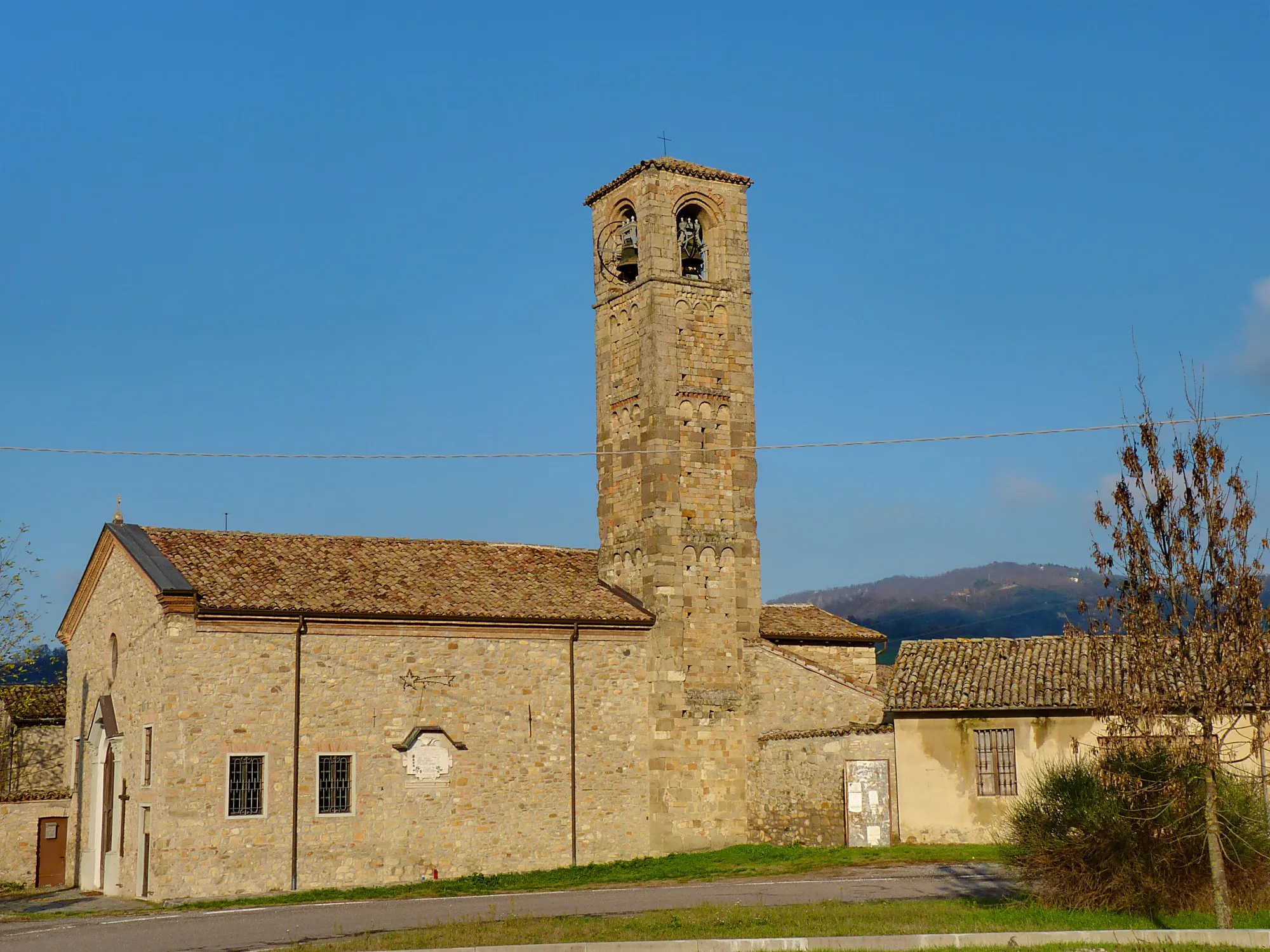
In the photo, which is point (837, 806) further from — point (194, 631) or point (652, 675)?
point (194, 631)

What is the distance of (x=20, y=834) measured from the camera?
1218 inches

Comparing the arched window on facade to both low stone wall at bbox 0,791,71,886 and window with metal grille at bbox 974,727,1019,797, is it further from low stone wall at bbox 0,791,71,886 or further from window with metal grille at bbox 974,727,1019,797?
low stone wall at bbox 0,791,71,886

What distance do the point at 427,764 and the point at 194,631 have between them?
544 centimetres

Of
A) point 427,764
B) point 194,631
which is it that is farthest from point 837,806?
point 194,631

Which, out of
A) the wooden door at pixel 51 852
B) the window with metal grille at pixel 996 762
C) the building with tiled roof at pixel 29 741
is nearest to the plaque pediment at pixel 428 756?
the wooden door at pixel 51 852

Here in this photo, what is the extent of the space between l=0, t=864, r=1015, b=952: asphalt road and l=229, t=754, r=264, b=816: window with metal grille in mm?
2580

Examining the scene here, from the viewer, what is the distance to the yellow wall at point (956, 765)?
27.8 metres

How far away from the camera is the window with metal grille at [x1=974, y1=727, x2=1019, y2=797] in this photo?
28141 millimetres

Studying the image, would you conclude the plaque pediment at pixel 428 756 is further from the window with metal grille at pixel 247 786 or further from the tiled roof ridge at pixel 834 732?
the tiled roof ridge at pixel 834 732

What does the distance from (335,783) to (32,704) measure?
52.3 ft

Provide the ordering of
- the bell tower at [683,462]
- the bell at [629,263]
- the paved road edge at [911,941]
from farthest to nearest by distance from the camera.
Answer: the bell at [629,263]
the bell tower at [683,462]
the paved road edge at [911,941]

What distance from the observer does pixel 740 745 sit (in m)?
31.0

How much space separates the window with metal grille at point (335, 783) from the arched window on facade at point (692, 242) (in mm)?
14260

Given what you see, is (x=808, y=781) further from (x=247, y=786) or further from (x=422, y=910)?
(x=247, y=786)
